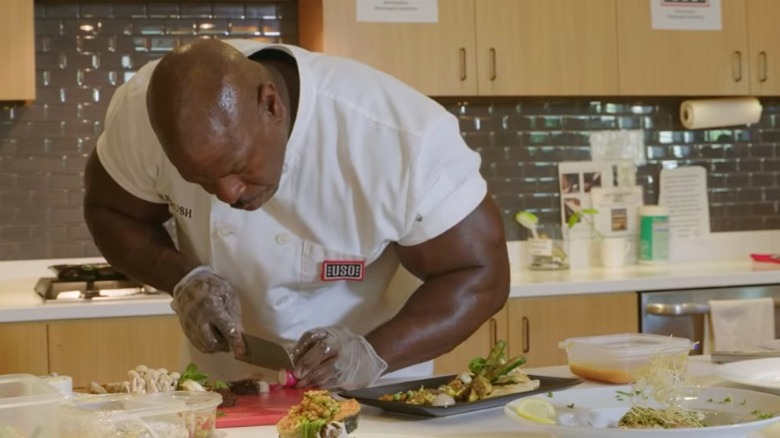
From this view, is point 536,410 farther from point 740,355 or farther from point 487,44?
point 487,44

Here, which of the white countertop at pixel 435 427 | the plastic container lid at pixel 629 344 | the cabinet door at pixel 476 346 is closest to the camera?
the white countertop at pixel 435 427

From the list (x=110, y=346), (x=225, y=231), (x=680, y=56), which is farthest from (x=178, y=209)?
(x=680, y=56)

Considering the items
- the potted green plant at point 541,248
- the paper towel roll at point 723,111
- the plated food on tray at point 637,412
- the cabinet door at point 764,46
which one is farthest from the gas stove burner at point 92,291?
the cabinet door at point 764,46

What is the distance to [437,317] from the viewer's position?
1930 millimetres

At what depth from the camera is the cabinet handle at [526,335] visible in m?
3.44

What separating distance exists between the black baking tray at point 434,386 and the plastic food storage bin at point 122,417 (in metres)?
0.34

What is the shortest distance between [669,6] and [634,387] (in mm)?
2701

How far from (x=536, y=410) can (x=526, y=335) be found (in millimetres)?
2063

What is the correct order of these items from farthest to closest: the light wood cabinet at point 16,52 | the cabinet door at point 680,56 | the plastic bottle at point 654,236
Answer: the plastic bottle at point 654,236
the cabinet door at point 680,56
the light wood cabinet at point 16,52

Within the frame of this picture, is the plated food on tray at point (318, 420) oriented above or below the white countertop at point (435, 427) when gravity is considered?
above

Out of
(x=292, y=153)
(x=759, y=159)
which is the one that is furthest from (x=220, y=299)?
(x=759, y=159)

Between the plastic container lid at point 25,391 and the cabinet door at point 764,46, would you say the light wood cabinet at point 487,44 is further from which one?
the plastic container lid at point 25,391

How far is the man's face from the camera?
5.15ft

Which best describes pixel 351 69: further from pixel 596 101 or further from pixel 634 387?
pixel 596 101
